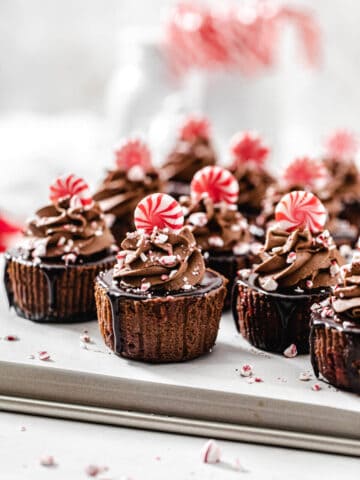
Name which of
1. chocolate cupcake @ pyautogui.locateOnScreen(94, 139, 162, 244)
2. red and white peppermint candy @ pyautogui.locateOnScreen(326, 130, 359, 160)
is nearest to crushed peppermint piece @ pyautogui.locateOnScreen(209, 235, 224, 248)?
chocolate cupcake @ pyautogui.locateOnScreen(94, 139, 162, 244)

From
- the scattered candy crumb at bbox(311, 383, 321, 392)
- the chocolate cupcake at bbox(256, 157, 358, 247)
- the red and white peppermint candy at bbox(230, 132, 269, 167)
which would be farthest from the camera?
the red and white peppermint candy at bbox(230, 132, 269, 167)

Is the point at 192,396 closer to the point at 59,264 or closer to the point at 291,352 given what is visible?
the point at 291,352

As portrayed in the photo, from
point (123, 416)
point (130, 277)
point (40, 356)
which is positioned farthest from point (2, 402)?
point (130, 277)

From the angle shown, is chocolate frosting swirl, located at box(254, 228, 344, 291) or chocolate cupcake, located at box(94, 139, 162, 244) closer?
chocolate frosting swirl, located at box(254, 228, 344, 291)

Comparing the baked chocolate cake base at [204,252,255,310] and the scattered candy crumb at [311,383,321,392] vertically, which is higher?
the baked chocolate cake base at [204,252,255,310]

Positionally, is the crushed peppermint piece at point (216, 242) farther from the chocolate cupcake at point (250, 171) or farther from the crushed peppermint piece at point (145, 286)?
the chocolate cupcake at point (250, 171)

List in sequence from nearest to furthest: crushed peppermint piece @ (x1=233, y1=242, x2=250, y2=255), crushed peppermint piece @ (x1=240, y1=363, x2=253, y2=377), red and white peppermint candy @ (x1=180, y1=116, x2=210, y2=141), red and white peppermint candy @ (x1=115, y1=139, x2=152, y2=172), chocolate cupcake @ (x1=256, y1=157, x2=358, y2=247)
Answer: crushed peppermint piece @ (x1=240, y1=363, x2=253, y2=377), crushed peppermint piece @ (x1=233, y1=242, x2=250, y2=255), chocolate cupcake @ (x1=256, y1=157, x2=358, y2=247), red and white peppermint candy @ (x1=115, y1=139, x2=152, y2=172), red and white peppermint candy @ (x1=180, y1=116, x2=210, y2=141)

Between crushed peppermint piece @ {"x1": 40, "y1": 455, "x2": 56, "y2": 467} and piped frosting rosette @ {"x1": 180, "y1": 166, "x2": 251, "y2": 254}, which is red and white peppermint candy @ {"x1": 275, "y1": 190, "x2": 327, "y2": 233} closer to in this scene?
piped frosting rosette @ {"x1": 180, "y1": 166, "x2": 251, "y2": 254}

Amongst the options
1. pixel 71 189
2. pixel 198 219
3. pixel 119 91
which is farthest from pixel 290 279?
pixel 119 91
